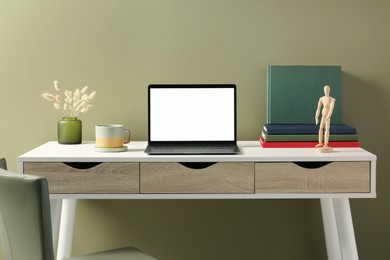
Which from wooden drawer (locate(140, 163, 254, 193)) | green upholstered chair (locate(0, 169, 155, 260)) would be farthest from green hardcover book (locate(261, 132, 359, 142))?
green upholstered chair (locate(0, 169, 155, 260))

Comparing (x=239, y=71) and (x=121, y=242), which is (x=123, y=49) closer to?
(x=239, y=71)

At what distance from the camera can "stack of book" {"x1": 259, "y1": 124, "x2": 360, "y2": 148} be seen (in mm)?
2635

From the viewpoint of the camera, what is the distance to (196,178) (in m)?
2.45

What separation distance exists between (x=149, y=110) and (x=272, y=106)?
19.9 inches

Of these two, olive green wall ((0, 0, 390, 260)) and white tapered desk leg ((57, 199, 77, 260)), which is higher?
olive green wall ((0, 0, 390, 260))

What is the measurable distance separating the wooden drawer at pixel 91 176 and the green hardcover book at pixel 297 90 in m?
0.68

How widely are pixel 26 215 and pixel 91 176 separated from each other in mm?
603

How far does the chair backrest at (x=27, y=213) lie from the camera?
1818mm

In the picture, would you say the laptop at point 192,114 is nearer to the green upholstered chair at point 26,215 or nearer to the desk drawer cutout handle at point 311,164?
the desk drawer cutout handle at point 311,164

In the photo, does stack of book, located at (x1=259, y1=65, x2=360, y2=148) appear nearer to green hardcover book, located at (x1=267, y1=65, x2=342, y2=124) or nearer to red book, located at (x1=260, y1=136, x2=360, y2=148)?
green hardcover book, located at (x1=267, y1=65, x2=342, y2=124)

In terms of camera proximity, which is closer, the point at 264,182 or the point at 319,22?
the point at 264,182

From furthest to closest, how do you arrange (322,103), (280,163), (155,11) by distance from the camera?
(155,11)
(322,103)
(280,163)

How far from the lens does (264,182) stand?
96.7 inches

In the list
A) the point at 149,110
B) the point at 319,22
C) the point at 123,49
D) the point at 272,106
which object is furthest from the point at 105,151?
the point at 319,22
